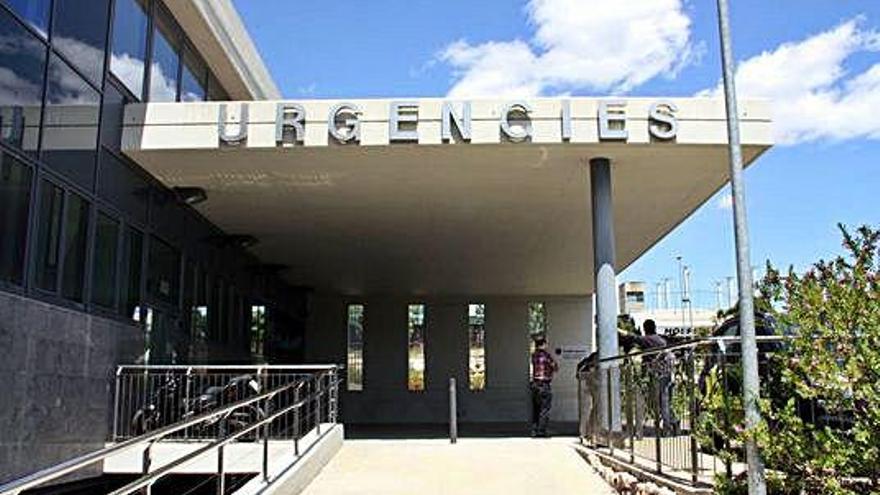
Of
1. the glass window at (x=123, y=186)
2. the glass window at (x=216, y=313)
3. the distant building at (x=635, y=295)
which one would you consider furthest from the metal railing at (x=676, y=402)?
the distant building at (x=635, y=295)

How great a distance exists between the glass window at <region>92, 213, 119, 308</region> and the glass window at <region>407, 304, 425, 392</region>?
16.2 metres

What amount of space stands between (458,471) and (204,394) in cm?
401

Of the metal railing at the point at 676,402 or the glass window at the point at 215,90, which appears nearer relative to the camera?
the metal railing at the point at 676,402

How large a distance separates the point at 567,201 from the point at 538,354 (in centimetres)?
263

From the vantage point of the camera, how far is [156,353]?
13297 millimetres

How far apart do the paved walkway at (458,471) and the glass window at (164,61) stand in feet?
19.6

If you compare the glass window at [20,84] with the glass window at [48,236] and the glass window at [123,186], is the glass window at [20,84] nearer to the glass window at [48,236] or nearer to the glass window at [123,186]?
the glass window at [48,236]

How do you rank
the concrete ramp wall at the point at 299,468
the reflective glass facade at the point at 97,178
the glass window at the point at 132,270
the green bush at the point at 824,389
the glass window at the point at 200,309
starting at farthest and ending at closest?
1. the glass window at the point at 200,309
2. the glass window at the point at 132,270
3. the reflective glass facade at the point at 97,178
4. the concrete ramp wall at the point at 299,468
5. the green bush at the point at 824,389

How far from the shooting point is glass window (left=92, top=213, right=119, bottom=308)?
1118cm

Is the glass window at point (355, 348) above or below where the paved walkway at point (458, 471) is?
above

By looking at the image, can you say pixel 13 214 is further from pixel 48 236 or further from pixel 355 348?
pixel 355 348

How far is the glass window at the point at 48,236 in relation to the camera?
954 centimetres

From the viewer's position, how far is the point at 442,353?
1077 inches

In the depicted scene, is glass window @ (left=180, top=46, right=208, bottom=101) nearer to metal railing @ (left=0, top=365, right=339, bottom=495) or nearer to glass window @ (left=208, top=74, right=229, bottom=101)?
glass window @ (left=208, top=74, right=229, bottom=101)
